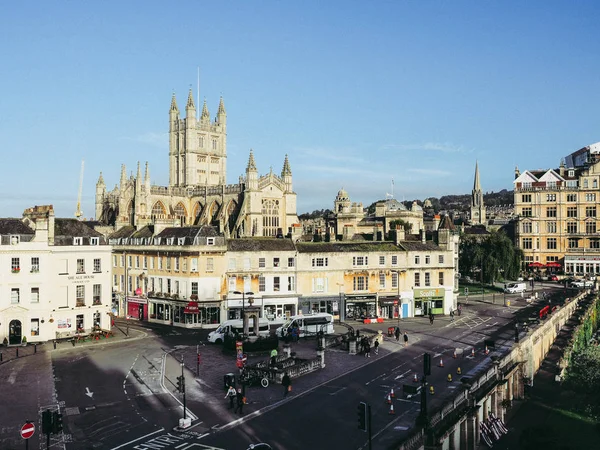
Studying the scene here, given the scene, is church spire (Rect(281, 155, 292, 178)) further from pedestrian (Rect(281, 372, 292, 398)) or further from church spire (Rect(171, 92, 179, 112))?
pedestrian (Rect(281, 372, 292, 398))

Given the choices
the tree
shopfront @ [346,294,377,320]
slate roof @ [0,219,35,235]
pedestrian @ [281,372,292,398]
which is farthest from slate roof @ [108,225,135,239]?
the tree

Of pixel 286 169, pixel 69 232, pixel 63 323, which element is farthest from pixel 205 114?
pixel 63 323

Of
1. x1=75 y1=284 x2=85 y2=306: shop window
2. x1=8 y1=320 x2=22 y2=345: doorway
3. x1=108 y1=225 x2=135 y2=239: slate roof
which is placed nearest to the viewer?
x1=8 y1=320 x2=22 y2=345: doorway

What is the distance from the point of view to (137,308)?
69000 mm

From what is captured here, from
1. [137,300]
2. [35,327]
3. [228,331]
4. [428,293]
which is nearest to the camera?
[228,331]

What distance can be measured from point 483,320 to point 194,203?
63946mm

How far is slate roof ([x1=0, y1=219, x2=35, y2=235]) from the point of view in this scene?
54344 mm

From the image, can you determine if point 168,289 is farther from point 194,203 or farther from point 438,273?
point 194,203

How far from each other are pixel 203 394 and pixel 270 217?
6724 centimetres

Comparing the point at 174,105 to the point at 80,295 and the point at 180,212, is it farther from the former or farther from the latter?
the point at 80,295

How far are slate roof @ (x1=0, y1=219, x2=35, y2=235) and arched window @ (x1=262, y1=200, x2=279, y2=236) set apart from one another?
1923 inches

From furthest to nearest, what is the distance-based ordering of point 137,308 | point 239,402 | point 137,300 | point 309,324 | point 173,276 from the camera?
point 137,308 < point 137,300 < point 173,276 < point 309,324 < point 239,402

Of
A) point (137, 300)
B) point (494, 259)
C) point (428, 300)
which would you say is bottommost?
point (428, 300)

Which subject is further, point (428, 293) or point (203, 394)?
point (428, 293)
